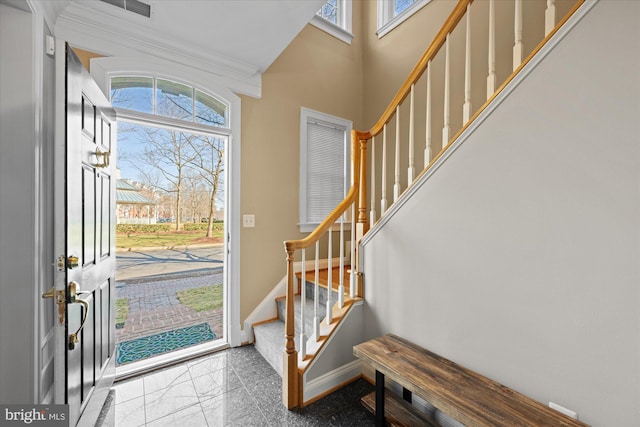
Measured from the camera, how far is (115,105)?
85.6 inches

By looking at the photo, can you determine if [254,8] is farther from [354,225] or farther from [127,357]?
[127,357]

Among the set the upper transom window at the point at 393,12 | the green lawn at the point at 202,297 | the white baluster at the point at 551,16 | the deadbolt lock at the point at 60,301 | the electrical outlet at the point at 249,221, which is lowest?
the green lawn at the point at 202,297

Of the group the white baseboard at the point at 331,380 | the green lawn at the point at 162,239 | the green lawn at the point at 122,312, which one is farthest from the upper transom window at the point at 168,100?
the green lawn at the point at 162,239

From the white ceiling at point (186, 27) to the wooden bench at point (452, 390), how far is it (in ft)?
8.23

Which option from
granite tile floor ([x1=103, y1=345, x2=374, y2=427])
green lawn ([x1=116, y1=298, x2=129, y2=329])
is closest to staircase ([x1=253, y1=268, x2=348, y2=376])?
granite tile floor ([x1=103, y1=345, x2=374, y2=427])

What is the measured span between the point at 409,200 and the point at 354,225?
1.72 feet

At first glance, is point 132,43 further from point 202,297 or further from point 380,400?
point 202,297

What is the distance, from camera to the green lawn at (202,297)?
161 inches

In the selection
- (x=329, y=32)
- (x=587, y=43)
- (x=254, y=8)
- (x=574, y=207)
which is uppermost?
(x=329, y=32)

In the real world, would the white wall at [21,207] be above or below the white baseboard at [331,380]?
above

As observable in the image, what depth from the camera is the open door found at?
4.02 feet

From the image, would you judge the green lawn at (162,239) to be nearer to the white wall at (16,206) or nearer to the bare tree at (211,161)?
the bare tree at (211,161)

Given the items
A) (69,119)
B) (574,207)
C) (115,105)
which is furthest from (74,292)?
(574,207)

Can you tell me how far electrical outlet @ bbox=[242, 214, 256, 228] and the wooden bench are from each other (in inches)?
63.2
